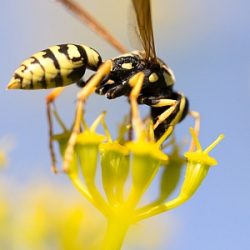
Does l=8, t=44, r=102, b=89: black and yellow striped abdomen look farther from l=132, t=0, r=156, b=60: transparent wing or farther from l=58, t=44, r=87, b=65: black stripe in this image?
l=132, t=0, r=156, b=60: transparent wing

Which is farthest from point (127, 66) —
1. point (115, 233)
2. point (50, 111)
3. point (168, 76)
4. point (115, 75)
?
point (115, 233)

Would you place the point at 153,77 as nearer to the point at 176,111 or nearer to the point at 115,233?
the point at 176,111

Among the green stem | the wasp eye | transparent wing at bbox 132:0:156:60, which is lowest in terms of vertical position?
the green stem

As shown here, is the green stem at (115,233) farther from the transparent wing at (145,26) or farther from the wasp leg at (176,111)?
the transparent wing at (145,26)

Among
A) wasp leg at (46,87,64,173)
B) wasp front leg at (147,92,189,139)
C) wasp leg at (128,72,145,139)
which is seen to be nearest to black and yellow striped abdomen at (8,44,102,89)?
wasp leg at (46,87,64,173)

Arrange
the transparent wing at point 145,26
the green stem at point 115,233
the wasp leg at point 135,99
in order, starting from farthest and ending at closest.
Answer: the transparent wing at point 145,26, the wasp leg at point 135,99, the green stem at point 115,233

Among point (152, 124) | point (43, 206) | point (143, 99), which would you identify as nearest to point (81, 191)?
point (152, 124)

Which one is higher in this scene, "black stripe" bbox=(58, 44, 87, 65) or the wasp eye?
"black stripe" bbox=(58, 44, 87, 65)

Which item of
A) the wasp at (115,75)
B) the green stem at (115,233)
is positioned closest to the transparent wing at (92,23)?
the wasp at (115,75)

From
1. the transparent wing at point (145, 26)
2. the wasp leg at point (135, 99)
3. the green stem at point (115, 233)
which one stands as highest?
the transparent wing at point (145, 26)
